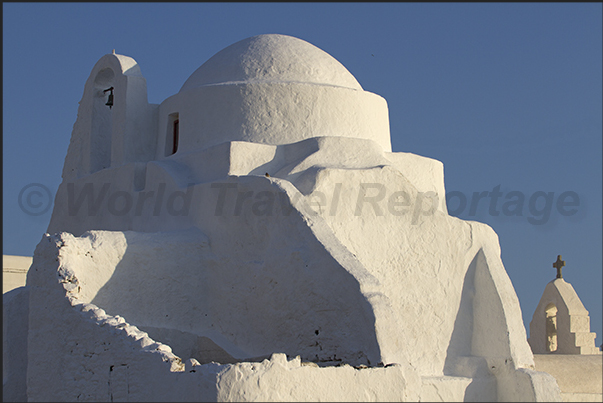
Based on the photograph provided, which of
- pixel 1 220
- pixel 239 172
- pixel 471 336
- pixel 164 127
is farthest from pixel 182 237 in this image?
pixel 471 336

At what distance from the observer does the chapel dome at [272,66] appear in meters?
12.5

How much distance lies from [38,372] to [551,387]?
6.36 m

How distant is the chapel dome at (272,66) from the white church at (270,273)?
39 mm

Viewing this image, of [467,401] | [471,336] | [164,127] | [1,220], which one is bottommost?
[467,401]

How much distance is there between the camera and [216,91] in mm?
12156

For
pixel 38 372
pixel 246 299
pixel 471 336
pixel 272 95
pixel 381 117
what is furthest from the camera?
pixel 381 117

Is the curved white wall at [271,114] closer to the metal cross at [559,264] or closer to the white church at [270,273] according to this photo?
Answer: the white church at [270,273]

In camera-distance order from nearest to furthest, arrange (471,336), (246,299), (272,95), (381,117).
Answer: (246,299) < (471,336) < (272,95) < (381,117)

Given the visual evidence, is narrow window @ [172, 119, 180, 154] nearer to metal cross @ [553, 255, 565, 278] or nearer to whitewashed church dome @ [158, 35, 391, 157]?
whitewashed church dome @ [158, 35, 391, 157]

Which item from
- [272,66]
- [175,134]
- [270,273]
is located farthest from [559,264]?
[270,273]

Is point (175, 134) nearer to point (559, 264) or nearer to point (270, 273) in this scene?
point (270, 273)

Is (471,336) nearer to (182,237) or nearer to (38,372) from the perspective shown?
(182,237)

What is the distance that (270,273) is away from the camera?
9297mm

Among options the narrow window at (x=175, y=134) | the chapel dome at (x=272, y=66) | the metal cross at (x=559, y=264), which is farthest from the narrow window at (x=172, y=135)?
the metal cross at (x=559, y=264)
